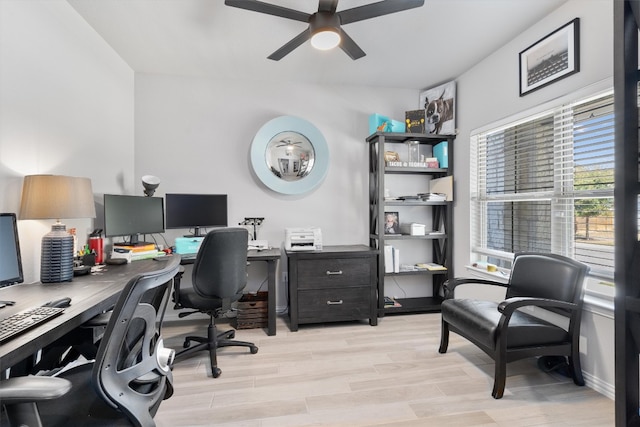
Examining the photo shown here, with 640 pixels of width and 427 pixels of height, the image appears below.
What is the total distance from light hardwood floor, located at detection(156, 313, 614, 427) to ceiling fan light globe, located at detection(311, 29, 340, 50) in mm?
2336

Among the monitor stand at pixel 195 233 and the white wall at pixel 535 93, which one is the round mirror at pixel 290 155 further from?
the white wall at pixel 535 93

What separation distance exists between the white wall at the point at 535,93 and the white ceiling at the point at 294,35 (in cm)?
12

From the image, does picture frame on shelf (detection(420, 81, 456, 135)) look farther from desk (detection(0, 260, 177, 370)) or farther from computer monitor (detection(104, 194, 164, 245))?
desk (detection(0, 260, 177, 370))

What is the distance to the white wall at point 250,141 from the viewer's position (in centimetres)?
322

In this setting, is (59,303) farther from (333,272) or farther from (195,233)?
(333,272)

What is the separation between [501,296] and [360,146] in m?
2.11

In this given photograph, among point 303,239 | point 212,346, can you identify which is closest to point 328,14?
point 303,239

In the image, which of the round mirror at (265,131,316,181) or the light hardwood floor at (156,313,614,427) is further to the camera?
the round mirror at (265,131,316,181)

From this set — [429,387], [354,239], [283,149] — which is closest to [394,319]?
[354,239]

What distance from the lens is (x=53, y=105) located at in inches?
79.6

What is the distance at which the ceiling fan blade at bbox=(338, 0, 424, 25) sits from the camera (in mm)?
1835

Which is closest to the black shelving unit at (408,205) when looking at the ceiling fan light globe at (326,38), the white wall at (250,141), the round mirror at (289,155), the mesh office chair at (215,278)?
the white wall at (250,141)

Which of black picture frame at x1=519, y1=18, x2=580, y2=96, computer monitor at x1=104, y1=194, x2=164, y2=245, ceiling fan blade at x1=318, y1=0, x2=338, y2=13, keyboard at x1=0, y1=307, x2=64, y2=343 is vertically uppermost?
ceiling fan blade at x1=318, y1=0, x2=338, y2=13

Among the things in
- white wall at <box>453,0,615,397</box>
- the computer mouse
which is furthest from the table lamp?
white wall at <box>453,0,615,397</box>
